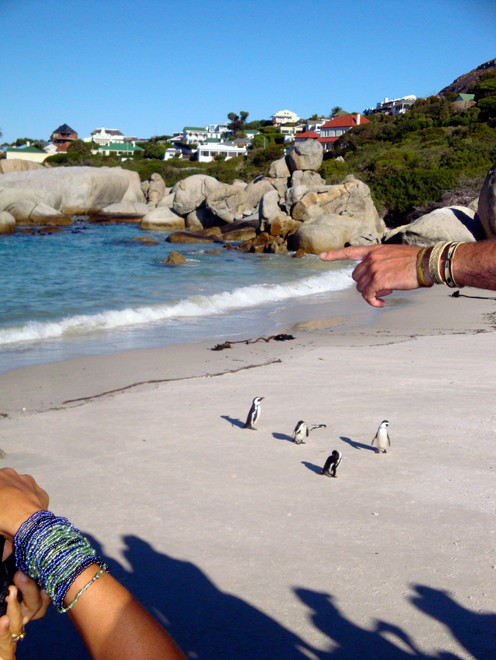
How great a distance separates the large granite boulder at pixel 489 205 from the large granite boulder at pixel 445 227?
0.98m

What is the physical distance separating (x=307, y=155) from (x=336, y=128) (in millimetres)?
51158

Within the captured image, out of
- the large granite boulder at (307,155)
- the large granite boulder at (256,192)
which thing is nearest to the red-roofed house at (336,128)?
the large granite boulder at (256,192)

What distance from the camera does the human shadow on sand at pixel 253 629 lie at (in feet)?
9.33

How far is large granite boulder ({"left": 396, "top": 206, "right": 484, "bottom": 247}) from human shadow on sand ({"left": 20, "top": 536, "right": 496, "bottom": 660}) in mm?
18621

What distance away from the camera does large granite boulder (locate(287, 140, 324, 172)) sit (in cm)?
3459

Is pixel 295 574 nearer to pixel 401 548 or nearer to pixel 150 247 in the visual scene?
pixel 401 548

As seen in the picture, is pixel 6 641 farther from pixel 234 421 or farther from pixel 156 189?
pixel 156 189

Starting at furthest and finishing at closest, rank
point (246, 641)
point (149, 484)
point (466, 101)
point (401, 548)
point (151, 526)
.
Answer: point (466, 101)
point (149, 484)
point (151, 526)
point (401, 548)
point (246, 641)

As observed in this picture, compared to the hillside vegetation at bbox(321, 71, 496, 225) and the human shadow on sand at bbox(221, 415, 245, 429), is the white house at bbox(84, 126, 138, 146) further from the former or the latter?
the human shadow on sand at bbox(221, 415, 245, 429)

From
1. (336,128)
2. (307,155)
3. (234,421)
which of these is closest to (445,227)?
(307,155)

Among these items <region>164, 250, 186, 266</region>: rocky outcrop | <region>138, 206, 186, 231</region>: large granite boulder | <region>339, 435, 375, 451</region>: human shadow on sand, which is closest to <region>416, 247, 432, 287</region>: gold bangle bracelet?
<region>339, 435, 375, 451</region>: human shadow on sand

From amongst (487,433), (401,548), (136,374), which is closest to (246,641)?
(401,548)

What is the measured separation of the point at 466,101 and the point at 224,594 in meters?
66.8

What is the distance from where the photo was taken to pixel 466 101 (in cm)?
6200
